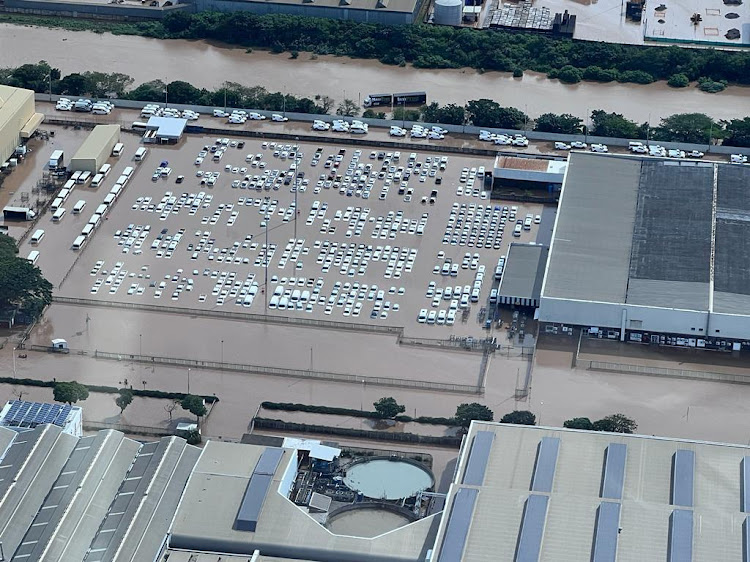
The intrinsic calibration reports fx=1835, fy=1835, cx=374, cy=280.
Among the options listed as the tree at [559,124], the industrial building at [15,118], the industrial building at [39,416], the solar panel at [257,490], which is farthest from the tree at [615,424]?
the industrial building at [15,118]

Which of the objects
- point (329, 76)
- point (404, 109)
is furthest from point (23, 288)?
point (329, 76)

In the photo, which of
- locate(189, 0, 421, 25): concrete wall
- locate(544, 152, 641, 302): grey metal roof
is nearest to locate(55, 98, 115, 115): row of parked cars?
locate(189, 0, 421, 25): concrete wall

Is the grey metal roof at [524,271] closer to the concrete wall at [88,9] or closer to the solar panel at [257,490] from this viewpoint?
the solar panel at [257,490]

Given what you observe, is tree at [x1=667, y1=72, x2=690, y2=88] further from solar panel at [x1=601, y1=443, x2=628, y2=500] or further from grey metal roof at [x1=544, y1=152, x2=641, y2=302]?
solar panel at [x1=601, y1=443, x2=628, y2=500]

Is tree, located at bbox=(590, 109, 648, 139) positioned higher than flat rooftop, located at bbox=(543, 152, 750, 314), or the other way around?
tree, located at bbox=(590, 109, 648, 139)

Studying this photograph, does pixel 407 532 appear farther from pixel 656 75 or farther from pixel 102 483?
pixel 656 75

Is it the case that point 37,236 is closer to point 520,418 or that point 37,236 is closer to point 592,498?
point 520,418
